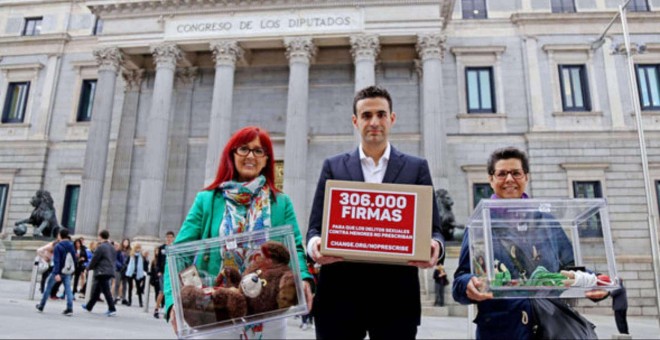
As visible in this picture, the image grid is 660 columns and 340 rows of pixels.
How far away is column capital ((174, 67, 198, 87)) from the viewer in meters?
25.9

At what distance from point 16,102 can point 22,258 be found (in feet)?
40.9

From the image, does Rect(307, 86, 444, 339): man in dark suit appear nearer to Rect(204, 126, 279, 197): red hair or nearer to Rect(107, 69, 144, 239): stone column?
Rect(204, 126, 279, 197): red hair

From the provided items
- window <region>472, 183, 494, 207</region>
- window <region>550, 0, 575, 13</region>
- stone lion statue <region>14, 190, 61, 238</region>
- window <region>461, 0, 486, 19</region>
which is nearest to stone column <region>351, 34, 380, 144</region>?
window <region>472, 183, 494, 207</region>

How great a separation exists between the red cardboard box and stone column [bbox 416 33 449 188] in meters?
17.4

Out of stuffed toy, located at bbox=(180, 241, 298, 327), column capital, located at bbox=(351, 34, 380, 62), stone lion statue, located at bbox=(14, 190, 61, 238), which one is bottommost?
stuffed toy, located at bbox=(180, 241, 298, 327)

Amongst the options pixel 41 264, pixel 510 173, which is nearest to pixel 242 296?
pixel 510 173

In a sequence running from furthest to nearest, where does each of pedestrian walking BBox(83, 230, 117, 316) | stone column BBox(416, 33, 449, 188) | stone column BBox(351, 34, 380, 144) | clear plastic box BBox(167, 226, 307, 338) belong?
Answer: stone column BBox(351, 34, 380, 144) < stone column BBox(416, 33, 449, 188) < pedestrian walking BBox(83, 230, 117, 316) < clear plastic box BBox(167, 226, 307, 338)

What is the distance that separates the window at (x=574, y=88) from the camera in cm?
2380

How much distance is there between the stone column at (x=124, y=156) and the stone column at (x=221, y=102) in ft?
19.4

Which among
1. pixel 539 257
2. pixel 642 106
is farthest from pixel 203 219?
pixel 642 106

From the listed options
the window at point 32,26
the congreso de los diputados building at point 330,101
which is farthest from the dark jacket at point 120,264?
the window at point 32,26

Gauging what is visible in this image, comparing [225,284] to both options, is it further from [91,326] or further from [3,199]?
[3,199]

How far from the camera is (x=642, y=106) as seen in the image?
23.4 metres

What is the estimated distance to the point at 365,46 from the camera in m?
21.7
